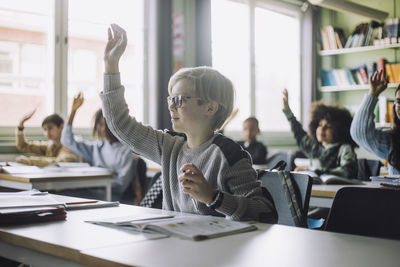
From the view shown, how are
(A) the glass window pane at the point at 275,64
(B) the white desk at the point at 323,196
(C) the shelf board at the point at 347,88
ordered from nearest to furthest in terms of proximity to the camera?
(B) the white desk at the point at 323,196 → (C) the shelf board at the point at 347,88 → (A) the glass window pane at the point at 275,64

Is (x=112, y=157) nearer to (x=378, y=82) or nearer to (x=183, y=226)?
(x=378, y=82)

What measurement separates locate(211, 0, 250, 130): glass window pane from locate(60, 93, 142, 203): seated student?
2.65m

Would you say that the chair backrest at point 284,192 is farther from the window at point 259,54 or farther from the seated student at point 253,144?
the window at point 259,54

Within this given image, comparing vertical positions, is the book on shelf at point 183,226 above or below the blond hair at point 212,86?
below

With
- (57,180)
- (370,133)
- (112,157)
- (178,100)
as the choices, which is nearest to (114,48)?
(178,100)

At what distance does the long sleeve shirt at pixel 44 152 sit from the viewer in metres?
3.94

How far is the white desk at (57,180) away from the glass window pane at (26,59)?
138 centimetres

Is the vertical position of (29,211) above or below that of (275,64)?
below

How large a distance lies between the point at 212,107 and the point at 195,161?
207 millimetres

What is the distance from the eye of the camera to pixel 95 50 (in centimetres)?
503

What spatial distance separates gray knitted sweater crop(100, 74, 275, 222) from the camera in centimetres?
147

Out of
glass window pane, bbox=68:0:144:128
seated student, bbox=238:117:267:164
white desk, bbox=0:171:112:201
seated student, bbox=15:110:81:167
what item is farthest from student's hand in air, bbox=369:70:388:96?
glass window pane, bbox=68:0:144:128

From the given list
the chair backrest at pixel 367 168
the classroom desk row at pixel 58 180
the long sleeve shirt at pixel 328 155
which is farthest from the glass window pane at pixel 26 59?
the chair backrest at pixel 367 168

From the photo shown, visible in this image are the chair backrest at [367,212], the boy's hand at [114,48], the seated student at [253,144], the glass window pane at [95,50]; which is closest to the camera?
the chair backrest at [367,212]
